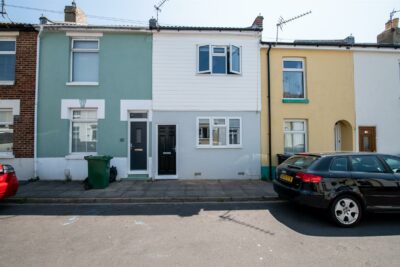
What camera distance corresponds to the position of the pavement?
23.1ft

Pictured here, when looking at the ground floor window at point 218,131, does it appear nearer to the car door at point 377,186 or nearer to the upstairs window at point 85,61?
the upstairs window at point 85,61

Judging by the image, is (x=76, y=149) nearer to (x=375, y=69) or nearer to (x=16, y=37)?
(x=16, y=37)

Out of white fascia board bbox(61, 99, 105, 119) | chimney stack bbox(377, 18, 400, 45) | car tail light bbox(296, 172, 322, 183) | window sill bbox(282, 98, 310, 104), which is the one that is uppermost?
chimney stack bbox(377, 18, 400, 45)

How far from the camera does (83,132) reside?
10070 mm

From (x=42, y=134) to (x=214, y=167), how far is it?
23.4 ft

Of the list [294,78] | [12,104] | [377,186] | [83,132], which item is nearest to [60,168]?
[83,132]

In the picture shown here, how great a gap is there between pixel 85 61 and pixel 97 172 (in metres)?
4.96

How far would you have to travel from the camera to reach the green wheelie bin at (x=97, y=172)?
834 centimetres

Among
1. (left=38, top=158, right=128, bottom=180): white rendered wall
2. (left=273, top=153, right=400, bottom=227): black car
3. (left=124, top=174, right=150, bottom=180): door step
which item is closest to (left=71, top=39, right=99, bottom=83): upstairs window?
(left=38, top=158, right=128, bottom=180): white rendered wall

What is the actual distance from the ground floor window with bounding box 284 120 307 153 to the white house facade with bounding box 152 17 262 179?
57.7 inches

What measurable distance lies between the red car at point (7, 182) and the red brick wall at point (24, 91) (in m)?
3.66

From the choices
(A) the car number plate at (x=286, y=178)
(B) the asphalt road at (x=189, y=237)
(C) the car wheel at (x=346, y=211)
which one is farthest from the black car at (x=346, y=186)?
(B) the asphalt road at (x=189, y=237)

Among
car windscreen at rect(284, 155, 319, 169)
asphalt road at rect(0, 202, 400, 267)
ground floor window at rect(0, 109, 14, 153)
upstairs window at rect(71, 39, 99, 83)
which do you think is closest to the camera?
asphalt road at rect(0, 202, 400, 267)

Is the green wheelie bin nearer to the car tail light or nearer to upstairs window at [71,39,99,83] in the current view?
upstairs window at [71,39,99,83]
